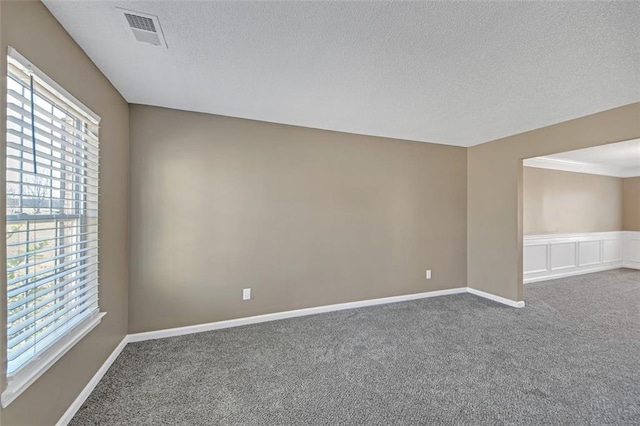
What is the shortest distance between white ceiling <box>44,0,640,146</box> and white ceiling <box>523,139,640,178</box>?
7.52ft

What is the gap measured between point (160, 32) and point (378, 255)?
11.1ft

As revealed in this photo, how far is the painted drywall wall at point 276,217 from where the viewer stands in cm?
291

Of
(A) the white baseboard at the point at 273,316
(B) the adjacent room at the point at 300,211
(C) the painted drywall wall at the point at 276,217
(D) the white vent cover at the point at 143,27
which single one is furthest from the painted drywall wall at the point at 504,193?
(D) the white vent cover at the point at 143,27

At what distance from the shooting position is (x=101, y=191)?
2.21 metres

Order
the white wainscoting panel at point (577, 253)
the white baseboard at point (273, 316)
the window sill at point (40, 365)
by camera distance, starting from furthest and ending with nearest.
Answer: the white wainscoting panel at point (577, 253), the white baseboard at point (273, 316), the window sill at point (40, 365)

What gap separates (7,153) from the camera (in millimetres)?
1284

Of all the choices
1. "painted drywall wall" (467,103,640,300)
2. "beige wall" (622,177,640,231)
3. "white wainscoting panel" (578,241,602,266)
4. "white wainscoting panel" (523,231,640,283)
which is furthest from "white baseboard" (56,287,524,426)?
"beige wall" (622,177,640,231)

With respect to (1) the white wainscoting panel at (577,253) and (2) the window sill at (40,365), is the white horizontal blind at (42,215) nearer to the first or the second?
(2) the window sill at (40,365)

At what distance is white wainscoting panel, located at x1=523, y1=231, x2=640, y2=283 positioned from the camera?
5137 millimetres

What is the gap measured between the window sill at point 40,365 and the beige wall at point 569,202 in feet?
20.8

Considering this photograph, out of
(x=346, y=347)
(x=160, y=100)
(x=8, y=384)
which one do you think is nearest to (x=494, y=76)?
(x=346, y=347)

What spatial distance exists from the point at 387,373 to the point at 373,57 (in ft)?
8.04

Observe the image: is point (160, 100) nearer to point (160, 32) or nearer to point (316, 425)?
point (160, 32)

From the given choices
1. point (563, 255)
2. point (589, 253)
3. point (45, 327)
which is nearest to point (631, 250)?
point (589, 253)
